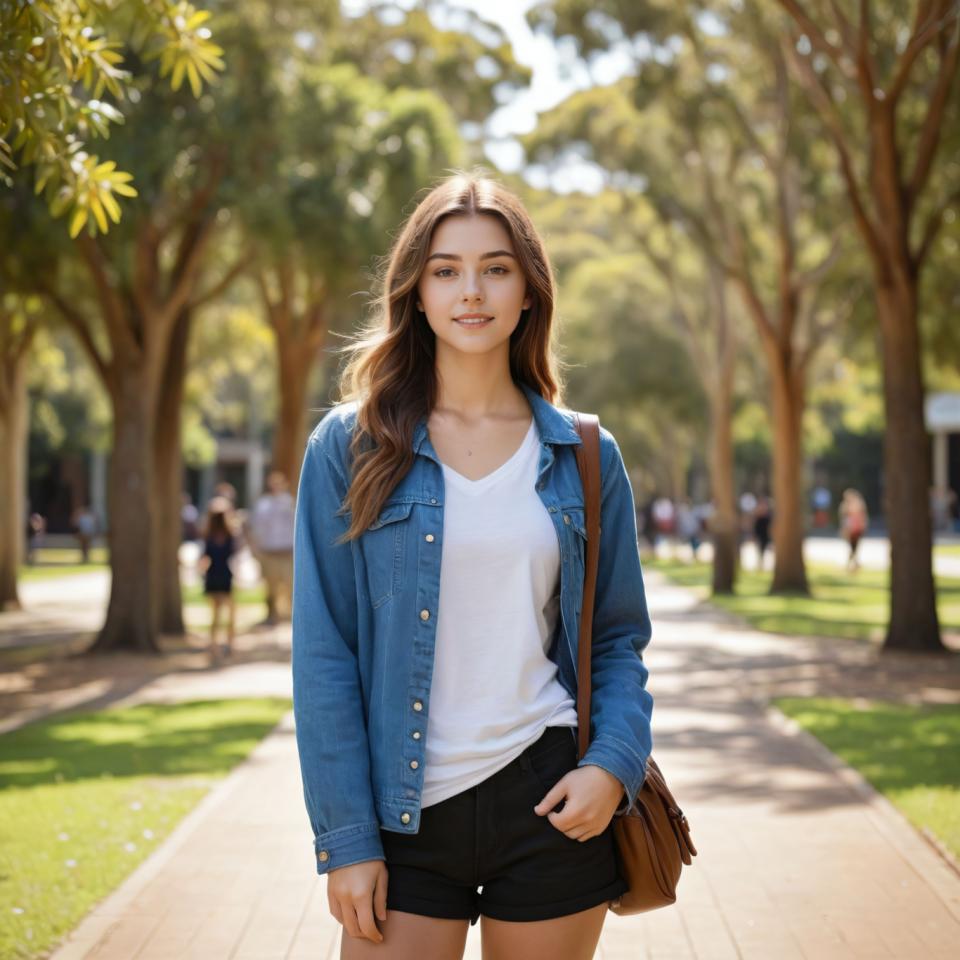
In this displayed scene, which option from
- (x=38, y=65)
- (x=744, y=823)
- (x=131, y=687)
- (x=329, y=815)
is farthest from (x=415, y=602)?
(x=131, y=687)

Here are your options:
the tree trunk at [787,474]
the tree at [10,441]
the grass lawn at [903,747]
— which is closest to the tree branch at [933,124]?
the grass lawn at [903,747]

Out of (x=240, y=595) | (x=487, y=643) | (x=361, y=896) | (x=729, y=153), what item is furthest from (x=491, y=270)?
(x=240, y=595)

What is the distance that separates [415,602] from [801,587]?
2415 centimetres

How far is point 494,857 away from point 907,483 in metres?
13.9

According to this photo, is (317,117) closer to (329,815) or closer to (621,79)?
(621,79)

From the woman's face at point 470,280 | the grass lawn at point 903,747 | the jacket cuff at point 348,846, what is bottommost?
the grass lawn at point 903,747

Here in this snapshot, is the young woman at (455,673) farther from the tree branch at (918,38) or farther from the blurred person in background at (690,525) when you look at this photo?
the blurred person in background at (690,525)

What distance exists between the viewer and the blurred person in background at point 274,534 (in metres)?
19.1

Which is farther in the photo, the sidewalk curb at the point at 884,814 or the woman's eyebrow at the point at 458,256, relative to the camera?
the sidewalk curb at the point at 884,814

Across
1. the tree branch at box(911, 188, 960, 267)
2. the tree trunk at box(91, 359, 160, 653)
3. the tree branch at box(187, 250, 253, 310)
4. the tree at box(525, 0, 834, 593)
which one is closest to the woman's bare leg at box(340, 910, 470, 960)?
the tree branch at box(911, 188, 960, 267)

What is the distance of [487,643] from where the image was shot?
2.71 metres

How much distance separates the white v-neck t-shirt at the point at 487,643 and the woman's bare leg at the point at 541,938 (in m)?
0.27

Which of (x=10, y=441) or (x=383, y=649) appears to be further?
(x=10, y=441)

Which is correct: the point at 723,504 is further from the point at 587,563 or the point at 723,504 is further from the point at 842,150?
the point at 587,563
